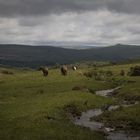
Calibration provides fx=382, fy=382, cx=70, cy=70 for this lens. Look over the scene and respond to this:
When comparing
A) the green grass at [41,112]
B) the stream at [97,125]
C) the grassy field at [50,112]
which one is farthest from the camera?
the stream at [97,125]

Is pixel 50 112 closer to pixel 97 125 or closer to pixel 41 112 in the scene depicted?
pixel 41 112

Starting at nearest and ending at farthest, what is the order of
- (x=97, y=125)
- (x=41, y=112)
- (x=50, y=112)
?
(x=97, y=125)
(x=41, y=112)
(x=50, y=112)

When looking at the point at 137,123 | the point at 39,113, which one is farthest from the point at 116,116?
the point at 39,113

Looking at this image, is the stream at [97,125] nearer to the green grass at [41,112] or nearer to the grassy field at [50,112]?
the grassy field at [50,112]

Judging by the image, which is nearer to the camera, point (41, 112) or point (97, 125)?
point (97, 125)

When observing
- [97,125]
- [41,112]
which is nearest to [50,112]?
[41,112]

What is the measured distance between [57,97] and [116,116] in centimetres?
1854

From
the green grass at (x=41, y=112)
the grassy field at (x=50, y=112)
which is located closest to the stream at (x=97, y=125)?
the grassy field at (x=50, y=112)

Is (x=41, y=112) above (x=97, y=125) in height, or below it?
above

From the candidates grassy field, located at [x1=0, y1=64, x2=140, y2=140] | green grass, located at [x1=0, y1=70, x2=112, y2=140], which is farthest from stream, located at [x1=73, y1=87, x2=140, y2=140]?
green grass, located at [x1=0, y1=70, x2=112, y2=140]

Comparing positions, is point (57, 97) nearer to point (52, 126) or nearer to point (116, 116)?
point (116, 116)

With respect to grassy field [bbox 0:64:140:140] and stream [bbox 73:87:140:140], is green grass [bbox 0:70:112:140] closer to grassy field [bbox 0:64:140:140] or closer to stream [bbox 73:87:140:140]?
grassy field [bbox 0:64:140:140]

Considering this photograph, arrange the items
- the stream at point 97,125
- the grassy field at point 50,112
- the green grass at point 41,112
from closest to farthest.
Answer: the green grass at point 41,112
the grassy field at point 50,112
the stream at point 97,125

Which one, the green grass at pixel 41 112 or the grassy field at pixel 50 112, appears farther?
the grassy field at pixel 50 112
